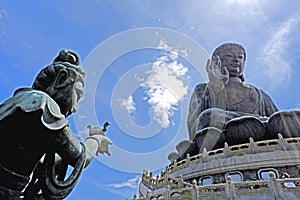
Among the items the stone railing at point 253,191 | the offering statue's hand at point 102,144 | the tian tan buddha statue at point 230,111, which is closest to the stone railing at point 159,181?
the stone railing at point 253,191

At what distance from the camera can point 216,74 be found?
86.8 ft

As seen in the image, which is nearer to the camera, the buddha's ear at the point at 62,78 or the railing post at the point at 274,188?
the buddha's ear at the point at 62,78

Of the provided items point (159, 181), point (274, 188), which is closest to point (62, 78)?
point (274, 188)

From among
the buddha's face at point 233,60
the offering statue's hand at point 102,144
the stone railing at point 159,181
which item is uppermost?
the buddha's face at point 233,60

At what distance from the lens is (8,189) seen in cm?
308

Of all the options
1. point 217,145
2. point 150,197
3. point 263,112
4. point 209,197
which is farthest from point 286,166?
point 263,112

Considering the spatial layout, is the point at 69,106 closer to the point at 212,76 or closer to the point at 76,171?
the point at 76,171

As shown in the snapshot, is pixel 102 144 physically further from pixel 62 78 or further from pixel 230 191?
pixel 230 191

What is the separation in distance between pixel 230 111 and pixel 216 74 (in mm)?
4232

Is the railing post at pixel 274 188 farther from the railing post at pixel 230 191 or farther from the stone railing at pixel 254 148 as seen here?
the stone railing at pixel 254 148

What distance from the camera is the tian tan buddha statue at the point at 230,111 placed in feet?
63.4

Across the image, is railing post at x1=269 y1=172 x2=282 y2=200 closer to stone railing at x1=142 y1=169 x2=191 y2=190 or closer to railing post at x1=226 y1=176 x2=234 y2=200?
railing post at x1=226 y1=176 x2=234 y2=200

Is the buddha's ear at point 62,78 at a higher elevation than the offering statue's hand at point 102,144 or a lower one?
higher

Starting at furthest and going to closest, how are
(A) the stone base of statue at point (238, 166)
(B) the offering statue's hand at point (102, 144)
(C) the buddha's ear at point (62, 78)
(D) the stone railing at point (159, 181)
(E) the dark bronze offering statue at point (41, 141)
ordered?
(A) the stone base of statue at point (238, 166)
(D) the stone railing at point (159, 181)
(B) the offering statue's hand at point (102, 144)
(C) the buddha's ear at point (62, 78)
(E) the dark bronze offering statue at point (41, 141)
